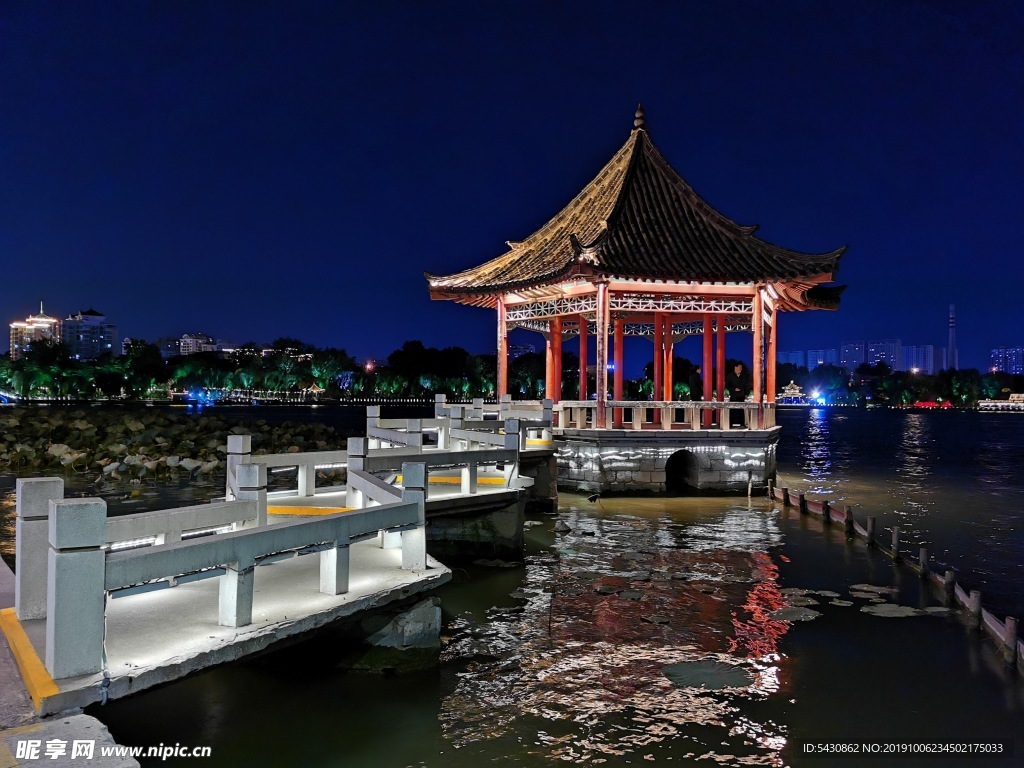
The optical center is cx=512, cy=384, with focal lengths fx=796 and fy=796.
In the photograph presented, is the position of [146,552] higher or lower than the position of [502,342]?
lower

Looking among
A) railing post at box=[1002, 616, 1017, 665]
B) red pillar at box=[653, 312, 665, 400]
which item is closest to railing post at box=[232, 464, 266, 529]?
railing post at box=[1002, 616, 1017, 665]

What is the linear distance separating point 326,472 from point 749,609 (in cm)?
2093

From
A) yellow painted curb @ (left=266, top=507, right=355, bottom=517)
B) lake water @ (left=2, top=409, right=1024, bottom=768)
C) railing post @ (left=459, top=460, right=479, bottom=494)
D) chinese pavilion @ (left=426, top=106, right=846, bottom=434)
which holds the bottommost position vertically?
lake water @ (left=2, top=409, right=1024, bottom=768)

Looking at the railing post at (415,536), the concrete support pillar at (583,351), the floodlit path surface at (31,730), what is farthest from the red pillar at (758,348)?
the floodlit path surface at (31,730)

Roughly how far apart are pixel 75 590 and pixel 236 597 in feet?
4.82

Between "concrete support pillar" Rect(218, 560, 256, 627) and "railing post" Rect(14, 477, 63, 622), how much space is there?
1.53m

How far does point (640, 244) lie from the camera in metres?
24.0

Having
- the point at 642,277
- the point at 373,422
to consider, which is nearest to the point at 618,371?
the point at 642,277

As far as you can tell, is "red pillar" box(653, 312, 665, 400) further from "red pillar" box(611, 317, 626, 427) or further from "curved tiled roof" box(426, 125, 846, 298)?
"curved tiled roof" box(426, 125, 846, 298)

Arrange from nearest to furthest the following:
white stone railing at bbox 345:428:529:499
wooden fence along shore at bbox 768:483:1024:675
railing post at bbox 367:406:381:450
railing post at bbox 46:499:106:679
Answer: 1. railing post at bbox 46:499:106:679
2. wooden fence along shore at bbox 768:483:1024:675
3. white stone railing at bbox 345:428:529:499
4. railing post at bbox 367:406:381:450

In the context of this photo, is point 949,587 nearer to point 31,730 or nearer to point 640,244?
point 31,730

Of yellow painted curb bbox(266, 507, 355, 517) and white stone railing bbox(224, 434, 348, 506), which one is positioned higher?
white stone railing bbox(224, 434, 348, 506)

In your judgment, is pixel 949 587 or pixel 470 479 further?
pixel 470 479

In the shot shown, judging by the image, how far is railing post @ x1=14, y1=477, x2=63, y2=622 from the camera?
6754 millimetres
